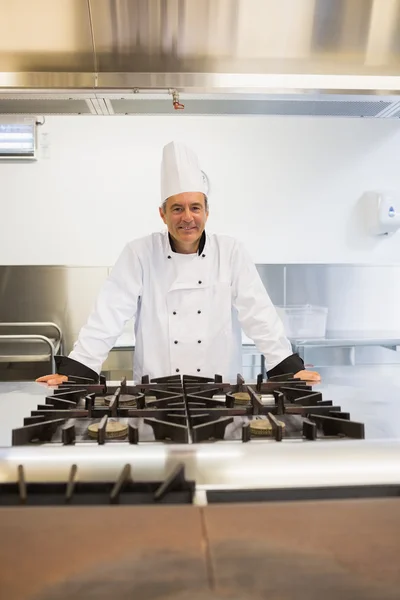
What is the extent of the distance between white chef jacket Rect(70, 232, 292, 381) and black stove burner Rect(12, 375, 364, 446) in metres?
0.53

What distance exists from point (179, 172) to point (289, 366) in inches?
32.4

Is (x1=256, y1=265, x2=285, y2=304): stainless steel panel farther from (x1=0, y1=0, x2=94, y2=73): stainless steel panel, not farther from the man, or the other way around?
(x1=0, y1=0, x2=94, y2=73): stainless steel panel

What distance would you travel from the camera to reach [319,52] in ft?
4.84

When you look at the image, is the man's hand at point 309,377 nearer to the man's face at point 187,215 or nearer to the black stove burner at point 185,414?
the black stove burner at point 185,414

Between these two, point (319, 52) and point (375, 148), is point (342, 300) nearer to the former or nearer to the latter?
point (375, 148)

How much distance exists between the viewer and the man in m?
1.99

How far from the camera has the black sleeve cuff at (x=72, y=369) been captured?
168 cm

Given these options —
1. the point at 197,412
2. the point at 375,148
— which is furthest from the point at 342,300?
the point at 197,412

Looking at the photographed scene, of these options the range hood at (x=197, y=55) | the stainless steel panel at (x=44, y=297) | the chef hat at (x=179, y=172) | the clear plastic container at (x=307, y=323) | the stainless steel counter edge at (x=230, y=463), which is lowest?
the stainless steel counter edge at (x=230, y=463)

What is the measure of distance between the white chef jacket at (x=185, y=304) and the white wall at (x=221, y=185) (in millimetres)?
1436

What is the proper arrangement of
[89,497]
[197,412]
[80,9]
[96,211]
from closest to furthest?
[89,497] → [197,412] → [80,9] → [96,211]

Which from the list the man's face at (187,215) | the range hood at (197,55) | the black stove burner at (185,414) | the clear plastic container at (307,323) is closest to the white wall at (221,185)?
the clear plastic container at (307,323)

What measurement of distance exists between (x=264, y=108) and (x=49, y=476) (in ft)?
4.52

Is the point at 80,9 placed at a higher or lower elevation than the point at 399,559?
higher
